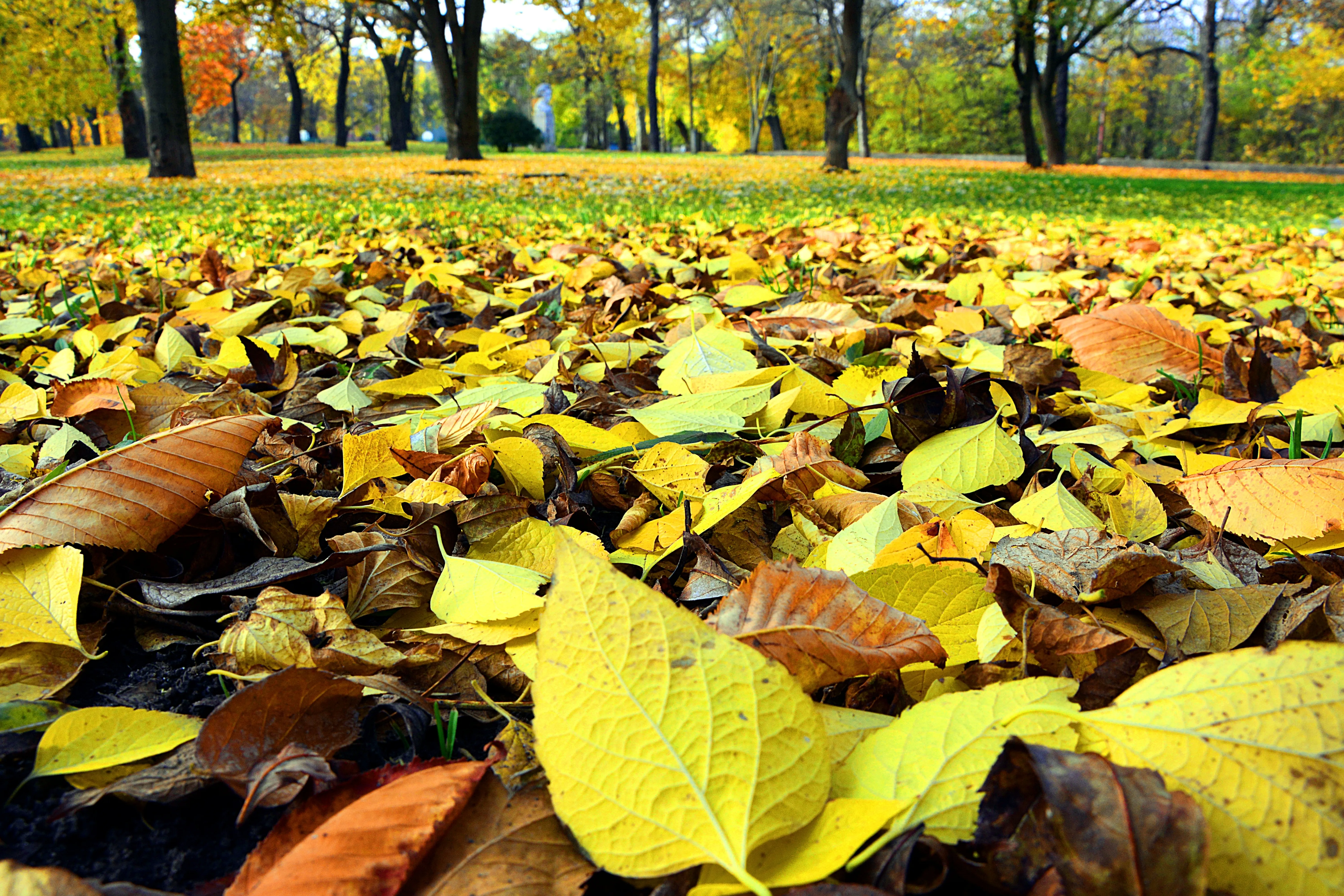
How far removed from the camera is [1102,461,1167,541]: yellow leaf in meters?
1.08

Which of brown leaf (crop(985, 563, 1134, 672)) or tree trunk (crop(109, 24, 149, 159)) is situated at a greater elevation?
tree trunk (crop(109, 24, 149, 159))

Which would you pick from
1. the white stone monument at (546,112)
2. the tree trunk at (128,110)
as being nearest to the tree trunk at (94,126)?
the tree trunk at (128,110)

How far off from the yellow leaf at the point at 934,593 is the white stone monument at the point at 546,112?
6173 centimetres

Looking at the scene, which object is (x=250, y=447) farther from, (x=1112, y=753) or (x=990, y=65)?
(x=990, y=65)

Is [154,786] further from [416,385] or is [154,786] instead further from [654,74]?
[654,74]

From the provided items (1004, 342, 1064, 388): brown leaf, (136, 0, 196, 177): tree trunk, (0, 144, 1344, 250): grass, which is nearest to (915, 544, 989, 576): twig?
(1004, 342, 1064, 388): brown leaf

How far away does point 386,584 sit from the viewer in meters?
0.98

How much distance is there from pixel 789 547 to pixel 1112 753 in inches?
20.6

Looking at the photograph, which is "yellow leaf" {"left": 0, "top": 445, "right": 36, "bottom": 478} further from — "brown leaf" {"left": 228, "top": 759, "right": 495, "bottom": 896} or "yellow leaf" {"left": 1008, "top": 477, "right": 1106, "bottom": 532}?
"yellow leaf" {"left": 1008, "top": 477, "right": 1106, "bottom": 532}

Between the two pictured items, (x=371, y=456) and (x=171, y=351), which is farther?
(x=171, y=351)

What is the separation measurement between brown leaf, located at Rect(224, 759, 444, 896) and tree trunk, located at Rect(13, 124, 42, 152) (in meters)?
40.1

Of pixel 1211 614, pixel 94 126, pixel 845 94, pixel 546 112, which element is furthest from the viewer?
pixel 546 112

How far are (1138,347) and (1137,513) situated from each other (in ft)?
2.96

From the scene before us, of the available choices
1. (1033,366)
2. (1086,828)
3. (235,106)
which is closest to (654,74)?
(235,106)
